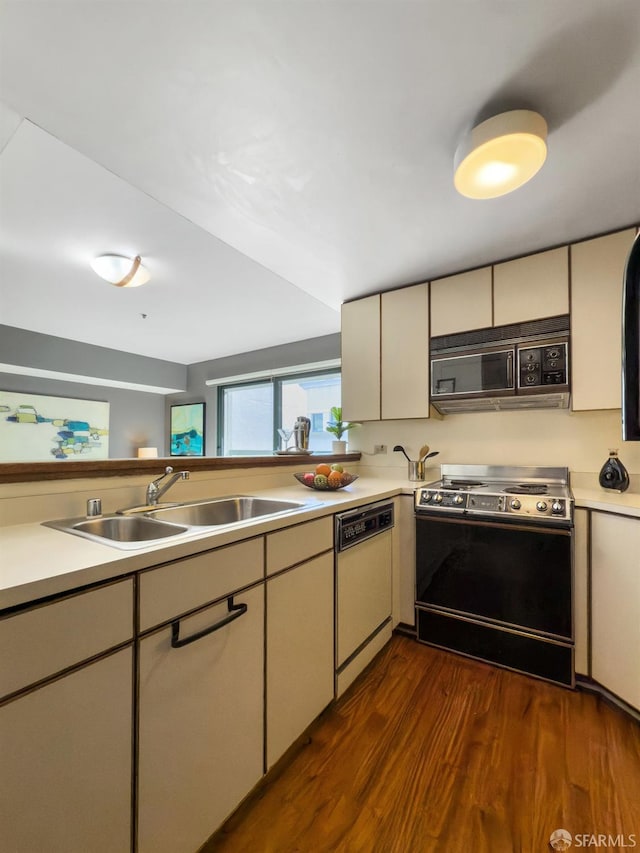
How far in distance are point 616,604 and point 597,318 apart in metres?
1.39

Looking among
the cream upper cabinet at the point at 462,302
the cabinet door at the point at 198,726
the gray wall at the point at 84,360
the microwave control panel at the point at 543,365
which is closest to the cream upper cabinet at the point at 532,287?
the cream upper cabinet at the point at 462,302

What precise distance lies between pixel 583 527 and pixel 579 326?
1.05 meters

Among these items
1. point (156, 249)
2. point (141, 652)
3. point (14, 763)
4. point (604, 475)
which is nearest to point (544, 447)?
point (604, 475)

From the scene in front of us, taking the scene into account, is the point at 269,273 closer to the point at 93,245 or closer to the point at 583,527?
the point at 93,245

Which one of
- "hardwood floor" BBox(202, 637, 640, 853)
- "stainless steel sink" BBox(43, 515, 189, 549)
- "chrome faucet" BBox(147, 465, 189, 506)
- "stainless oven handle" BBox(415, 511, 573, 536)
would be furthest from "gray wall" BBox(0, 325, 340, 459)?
"hardwood floor" BBox(202, 637, 640, 853)

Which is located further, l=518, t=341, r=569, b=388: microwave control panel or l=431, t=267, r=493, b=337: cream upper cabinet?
l=431, t=267, r=493, b=337: cream upper cabinet

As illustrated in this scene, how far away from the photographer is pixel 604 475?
1984 mm

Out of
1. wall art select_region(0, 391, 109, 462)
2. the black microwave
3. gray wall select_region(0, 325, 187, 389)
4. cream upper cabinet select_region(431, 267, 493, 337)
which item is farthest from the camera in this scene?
wall art select_region(0, 391, 109, 462)

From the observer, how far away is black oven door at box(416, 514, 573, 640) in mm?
1694

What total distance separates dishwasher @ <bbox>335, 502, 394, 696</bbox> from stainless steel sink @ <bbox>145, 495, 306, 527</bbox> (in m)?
0.29

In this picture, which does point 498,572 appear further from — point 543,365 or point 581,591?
point 543,365

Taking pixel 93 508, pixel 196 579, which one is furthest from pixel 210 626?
pixel 93 508

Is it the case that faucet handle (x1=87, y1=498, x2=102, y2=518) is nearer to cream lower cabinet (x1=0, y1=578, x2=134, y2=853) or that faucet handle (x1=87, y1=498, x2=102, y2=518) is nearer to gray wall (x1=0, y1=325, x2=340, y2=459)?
cream lower cabinet (x1=0, y1=578, x2=134, y2=853)

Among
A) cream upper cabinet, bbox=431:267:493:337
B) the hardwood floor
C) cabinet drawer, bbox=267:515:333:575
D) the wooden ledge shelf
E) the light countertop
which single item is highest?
cream upper cabinet, bbox=431:267:493:337
